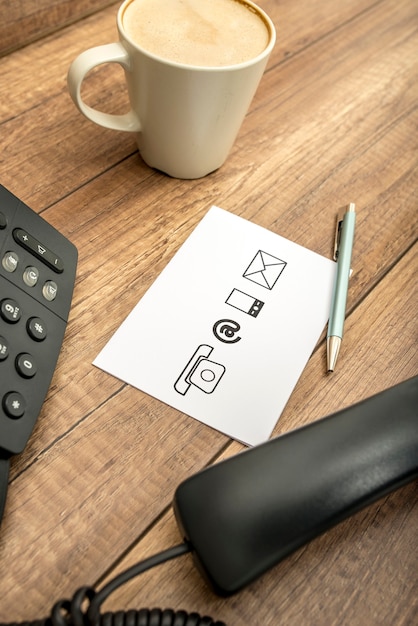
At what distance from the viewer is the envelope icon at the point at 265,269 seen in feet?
1.57

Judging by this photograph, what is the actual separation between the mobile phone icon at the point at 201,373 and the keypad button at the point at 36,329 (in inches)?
3.7

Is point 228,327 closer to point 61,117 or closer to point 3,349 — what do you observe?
point 3,349

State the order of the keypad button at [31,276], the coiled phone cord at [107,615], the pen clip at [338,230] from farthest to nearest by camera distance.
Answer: the pen clip at [338,230]
the keypad button at [31,276]
the coiled phone cord at [107,615]

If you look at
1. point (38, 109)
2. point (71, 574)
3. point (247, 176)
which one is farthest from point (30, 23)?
point (71, 574)

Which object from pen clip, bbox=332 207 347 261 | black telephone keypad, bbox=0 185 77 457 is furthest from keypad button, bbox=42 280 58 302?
pen clip, bbox=332 207 347 261

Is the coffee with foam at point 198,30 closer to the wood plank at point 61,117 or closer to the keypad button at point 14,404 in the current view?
the wood plank at point 61,117

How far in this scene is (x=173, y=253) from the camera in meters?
0.49

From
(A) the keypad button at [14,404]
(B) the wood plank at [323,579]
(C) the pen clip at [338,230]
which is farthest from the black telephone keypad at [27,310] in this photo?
(C) the pen clip at [338,230]

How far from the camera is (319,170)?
0.57m

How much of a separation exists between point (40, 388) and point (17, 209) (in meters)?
0.13

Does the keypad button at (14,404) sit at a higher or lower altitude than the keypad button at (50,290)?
lower

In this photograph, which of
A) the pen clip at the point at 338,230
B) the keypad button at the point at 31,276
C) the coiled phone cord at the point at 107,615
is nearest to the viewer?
the coiled phone cord at the point at 107,615

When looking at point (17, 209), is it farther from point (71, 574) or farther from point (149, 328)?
point (71, 574)

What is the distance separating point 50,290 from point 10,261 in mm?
35
